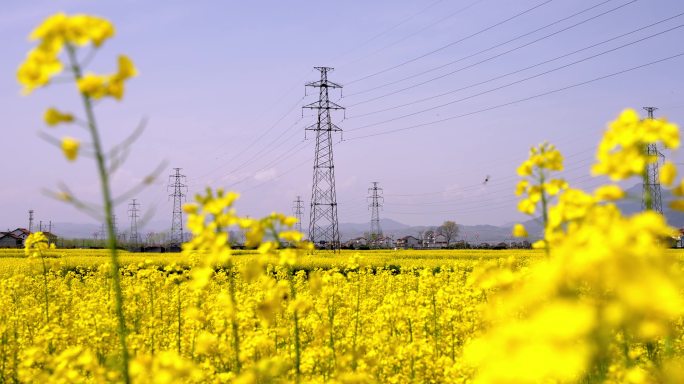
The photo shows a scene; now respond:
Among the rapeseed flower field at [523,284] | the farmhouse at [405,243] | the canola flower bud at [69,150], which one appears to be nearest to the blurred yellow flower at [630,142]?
the rapeseed flower field at [523,284]

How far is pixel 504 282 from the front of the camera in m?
1.87

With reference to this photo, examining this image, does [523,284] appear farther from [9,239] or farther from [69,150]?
[9,239]

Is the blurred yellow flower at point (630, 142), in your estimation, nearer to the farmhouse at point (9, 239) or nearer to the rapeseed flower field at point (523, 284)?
the rapeseed flower field at point (523, 284)

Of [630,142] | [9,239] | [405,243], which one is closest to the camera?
[630,142]

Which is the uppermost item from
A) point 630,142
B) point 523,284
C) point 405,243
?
point 630,142

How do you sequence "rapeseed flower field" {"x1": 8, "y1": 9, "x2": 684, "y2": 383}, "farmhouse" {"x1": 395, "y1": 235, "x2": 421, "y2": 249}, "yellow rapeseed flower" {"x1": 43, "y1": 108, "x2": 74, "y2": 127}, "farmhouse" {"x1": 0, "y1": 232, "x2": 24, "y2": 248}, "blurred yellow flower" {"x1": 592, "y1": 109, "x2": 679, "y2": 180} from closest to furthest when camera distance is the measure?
"rapeseed flower field" {"x1": 8, "y1": 9, "x2": 684, "y2": 383}, "blurred yellow flower" {"x1": 592, "y1": 109, "x2": 679, "y2": 180}, "yellow rapeseed flower" {"x1": 43, "y1": 108, "x2": 74, "y2": 127}, "farmhouse" {"x1": 0, "y1": 232, "x2": 24, "y2": 248}, "farmhouse" {"x1": 395, "y1": 235, "x2": 421, "y2": 249}

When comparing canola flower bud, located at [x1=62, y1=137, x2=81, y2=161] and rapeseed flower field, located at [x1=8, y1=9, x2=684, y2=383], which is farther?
canola flower bud, located at [x1=62, y1=137, x2=81, y2=161]

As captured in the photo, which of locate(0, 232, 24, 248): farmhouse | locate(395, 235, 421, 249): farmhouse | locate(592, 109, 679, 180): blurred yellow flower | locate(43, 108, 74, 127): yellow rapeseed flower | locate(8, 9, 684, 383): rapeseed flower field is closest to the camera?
locate(8, 9, 684, 383): rapeseed flower field

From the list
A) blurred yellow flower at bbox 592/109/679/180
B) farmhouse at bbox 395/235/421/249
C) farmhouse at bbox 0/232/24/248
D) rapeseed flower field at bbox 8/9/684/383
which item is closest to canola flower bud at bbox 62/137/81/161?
rapeseed flower field at bbox 8/9/684/383

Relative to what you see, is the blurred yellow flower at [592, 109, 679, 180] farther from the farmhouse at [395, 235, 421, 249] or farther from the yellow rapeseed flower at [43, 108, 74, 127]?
the farmhouse at [395, 235, 421, 249]

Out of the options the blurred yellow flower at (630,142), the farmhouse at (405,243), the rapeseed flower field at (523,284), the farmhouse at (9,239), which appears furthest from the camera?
the farmhouse at (405,243)

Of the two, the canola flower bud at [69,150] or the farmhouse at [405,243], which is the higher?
the canola flower bud at [69,150]

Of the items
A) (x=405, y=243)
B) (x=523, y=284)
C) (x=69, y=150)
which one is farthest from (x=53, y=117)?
(x=405, y=243)

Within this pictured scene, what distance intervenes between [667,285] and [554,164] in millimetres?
1761
